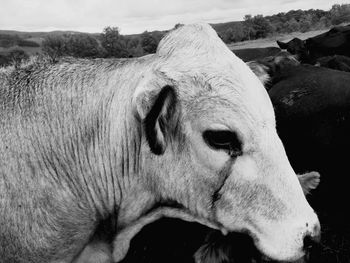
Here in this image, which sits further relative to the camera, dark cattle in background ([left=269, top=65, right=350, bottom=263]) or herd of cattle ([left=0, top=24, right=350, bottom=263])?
dark cattle in background ([left=269, top=65, right=350, bottom=263])

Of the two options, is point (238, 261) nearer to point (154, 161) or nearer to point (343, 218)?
point (154, 161)

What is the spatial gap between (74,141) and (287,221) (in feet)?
5.40

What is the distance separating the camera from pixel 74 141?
10.6ft

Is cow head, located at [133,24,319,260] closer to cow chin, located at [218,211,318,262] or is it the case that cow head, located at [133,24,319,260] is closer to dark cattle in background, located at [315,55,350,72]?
cow chin, located at [218,211,318,262]

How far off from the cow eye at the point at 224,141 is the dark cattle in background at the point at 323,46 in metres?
9.46

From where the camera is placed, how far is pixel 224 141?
2.71m

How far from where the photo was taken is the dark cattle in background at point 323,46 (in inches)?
468

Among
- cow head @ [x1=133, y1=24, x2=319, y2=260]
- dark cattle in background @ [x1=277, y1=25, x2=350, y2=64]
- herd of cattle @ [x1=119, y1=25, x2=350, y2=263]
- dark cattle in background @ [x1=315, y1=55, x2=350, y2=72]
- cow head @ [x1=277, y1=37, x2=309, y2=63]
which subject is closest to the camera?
cow head @ [x1=133, y1=24, x2=319, y2=260]

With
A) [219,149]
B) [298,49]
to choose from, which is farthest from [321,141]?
[298,49]

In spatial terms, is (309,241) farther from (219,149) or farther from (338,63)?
(338,63)

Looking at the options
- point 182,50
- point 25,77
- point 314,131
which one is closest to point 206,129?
point 182,50

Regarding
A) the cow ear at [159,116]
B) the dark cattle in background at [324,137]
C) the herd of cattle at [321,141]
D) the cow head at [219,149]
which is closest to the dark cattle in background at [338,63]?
the herd of cattle at [321,141]

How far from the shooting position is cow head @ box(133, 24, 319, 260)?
2.68m

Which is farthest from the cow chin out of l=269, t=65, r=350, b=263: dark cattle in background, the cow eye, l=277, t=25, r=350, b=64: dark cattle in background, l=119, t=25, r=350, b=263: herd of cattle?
l=277, t=25, r=350, b=64: dark cattle in background
